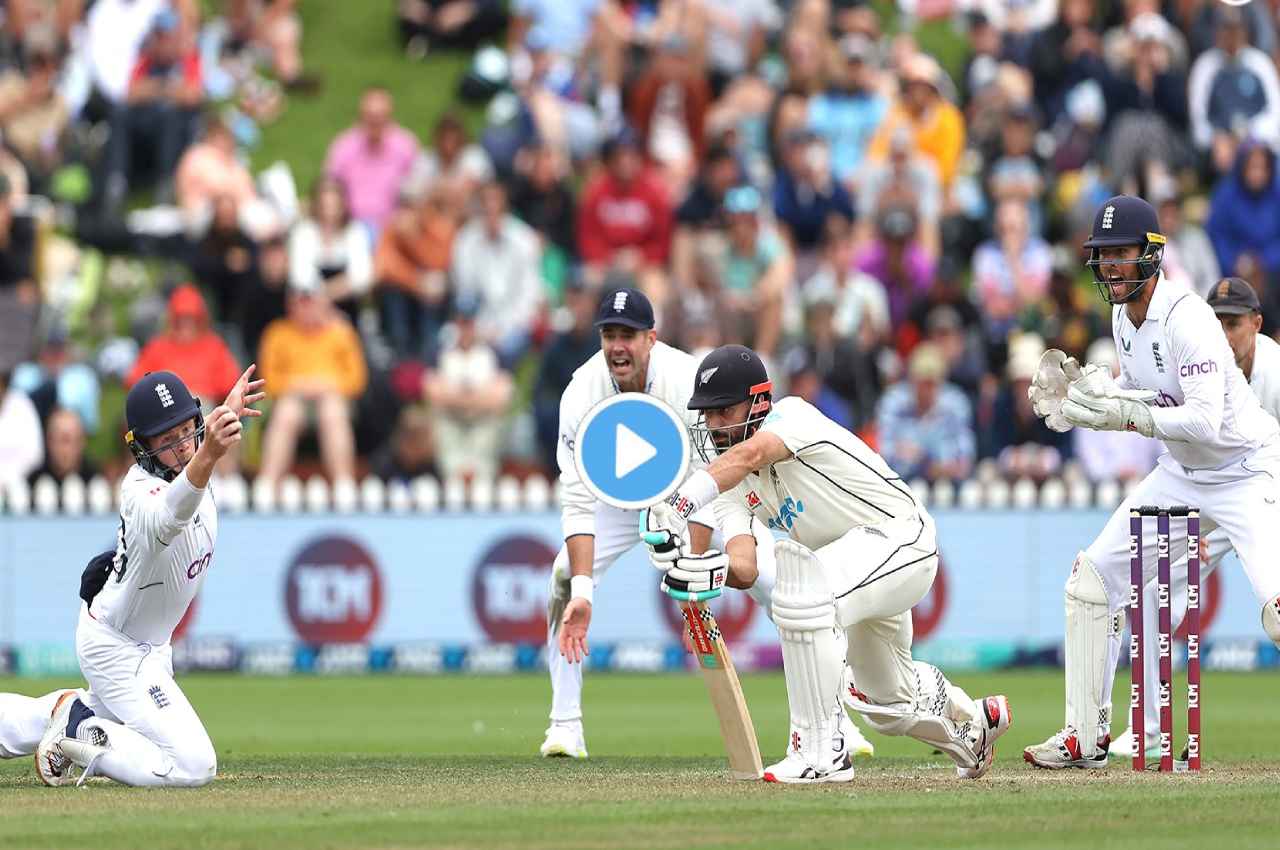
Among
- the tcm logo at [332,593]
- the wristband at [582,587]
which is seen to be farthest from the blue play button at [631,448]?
the tcm logo at [332,593]

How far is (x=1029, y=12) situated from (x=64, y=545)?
37.5ft

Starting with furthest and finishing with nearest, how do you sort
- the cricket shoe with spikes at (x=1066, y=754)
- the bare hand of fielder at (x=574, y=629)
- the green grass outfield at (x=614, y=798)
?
the bare hand of fielder at (x=574, y=629), the cricket shoe with spikes at (x=1066, y=754), the green grass outfield at (x=614, y=798)

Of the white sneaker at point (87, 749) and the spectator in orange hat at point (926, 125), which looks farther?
the spectator in orange hat at point (926, 125)

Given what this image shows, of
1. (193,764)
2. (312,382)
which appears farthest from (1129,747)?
(312,382)

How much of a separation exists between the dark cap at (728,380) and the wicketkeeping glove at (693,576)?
684 mm

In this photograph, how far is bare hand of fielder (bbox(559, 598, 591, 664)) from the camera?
11125 millimetres

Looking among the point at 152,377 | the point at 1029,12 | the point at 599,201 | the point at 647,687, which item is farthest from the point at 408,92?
the point at 152,377

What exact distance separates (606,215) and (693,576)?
1229 cm

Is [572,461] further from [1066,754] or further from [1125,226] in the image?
[1125,226]

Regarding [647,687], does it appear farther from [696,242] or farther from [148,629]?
[148,629]

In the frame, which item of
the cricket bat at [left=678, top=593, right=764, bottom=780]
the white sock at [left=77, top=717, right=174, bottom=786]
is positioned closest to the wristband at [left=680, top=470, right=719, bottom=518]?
the cricket bat at [left=678, top=593, right=764, bottom=780]

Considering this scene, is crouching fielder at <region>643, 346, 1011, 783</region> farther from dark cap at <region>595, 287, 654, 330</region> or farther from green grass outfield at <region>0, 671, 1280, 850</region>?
dark cap at <region>595, 287, 654, 330</region>

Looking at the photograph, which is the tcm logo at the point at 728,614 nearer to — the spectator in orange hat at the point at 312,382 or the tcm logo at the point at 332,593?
the tcm logo at the point at 332,593

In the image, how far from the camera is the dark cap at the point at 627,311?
11898mm
